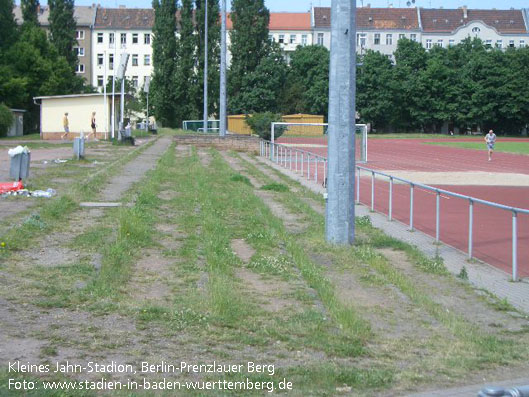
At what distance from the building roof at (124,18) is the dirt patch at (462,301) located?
10536 cm

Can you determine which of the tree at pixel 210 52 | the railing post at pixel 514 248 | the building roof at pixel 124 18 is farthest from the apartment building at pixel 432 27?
the railing post at pixel 514 248

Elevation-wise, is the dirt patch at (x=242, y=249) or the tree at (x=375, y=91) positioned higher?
the tree at (x=375, y=91)

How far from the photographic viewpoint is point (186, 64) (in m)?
80.5

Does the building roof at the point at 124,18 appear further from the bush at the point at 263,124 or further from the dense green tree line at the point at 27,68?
the bush at the point at 263,124

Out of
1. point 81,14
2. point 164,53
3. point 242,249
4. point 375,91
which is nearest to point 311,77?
point 375,91

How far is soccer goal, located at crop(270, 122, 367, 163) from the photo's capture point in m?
41.5

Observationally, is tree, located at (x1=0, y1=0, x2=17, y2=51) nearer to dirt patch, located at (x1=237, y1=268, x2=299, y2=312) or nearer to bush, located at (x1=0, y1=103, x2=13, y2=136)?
bush, located at (x1=0, y1=103, x2=13, y2=136)

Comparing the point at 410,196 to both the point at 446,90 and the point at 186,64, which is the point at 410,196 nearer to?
the point at 186,64

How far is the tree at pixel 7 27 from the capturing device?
67688mm

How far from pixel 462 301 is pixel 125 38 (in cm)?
10819

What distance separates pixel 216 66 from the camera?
80.4 metres

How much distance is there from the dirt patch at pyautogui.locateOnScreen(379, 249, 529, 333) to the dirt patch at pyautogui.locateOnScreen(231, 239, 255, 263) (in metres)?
2.00

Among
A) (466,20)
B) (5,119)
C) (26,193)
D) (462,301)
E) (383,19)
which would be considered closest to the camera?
(462,301)

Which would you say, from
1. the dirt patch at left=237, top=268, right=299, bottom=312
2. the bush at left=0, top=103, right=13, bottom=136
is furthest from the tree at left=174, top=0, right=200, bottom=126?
the dirt patch at left=237, top=268, right=299, bottom=312
